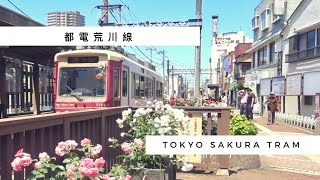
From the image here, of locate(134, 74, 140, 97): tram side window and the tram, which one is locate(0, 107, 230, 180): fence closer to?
the tram

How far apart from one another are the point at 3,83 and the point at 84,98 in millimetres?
8051

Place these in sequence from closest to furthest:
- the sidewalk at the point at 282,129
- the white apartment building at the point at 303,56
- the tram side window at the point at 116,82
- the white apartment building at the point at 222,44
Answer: the tram side window at the point at 116,82 < the sidewalk at the point at 282,129 < the white apartment building at the point at 303,56 < the white apartment building at the point at 222,44

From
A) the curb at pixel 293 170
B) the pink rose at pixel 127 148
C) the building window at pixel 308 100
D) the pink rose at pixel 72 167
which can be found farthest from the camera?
the building window at pixel 308 100

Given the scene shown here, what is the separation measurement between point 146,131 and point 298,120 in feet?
54.6

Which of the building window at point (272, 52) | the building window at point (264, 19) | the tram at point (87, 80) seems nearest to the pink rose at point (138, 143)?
the tram at point (87, 80)

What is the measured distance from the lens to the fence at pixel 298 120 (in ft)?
59.2

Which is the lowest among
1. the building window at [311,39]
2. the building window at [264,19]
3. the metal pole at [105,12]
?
the building window at [311,39]

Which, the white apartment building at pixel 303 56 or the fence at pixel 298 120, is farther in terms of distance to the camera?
the white apartment building at pixel 303 56

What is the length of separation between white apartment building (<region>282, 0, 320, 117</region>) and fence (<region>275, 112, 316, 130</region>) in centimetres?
126

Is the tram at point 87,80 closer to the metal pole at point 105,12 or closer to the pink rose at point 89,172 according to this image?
the pink rose at point 89,172

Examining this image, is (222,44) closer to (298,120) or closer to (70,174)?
(298,120)

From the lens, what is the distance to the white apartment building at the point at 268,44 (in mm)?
27453

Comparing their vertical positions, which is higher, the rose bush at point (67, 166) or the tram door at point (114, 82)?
the tram door at point (114, 82)

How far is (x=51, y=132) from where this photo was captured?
385 centimetres
